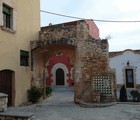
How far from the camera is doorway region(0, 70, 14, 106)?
426 inches

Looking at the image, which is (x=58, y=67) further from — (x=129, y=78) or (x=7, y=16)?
(x=7, y=16)

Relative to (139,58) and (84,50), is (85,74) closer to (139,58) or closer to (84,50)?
(84,50)

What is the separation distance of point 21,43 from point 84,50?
333 centimetres

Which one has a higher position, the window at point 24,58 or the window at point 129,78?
the window at point 24,58

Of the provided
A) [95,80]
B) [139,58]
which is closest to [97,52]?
[95,80]

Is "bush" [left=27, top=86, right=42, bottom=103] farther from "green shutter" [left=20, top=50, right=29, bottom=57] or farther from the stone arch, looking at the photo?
the stone arch

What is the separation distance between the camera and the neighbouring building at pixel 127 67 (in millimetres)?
21656

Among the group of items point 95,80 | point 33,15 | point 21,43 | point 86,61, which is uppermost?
point 33,15

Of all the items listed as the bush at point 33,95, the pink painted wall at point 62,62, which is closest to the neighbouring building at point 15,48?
the bush at point 33,95

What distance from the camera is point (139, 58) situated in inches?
845

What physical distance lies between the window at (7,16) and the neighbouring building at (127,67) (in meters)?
13.3

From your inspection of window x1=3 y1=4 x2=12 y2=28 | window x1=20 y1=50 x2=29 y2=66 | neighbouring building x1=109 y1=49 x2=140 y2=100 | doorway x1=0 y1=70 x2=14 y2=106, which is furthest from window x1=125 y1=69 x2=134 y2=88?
window x1=3 y1=4 x2=12 y2=28

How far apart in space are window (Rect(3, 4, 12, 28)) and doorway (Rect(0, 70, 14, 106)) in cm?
227

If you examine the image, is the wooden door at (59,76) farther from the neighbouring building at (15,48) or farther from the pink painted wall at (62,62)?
the neighbouring building at (15,48)
